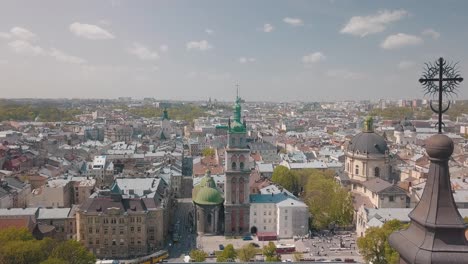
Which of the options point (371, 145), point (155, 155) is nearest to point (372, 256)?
point (371, 145)

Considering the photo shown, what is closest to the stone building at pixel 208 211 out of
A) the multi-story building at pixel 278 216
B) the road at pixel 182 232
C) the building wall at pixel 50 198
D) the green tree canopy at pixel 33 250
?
the road at pixel 182 232

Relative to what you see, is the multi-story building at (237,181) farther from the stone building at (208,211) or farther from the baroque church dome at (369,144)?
the baroque church dome at (369,144)

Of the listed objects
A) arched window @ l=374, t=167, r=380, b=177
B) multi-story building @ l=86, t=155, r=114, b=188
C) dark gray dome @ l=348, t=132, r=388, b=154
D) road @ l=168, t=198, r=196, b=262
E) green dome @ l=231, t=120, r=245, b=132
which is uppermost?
green dome @ l=231, t=120, r=245, b=132

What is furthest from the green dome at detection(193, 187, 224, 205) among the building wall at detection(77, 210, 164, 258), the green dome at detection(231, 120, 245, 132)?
the green dome at detection(231, 120, 245, 132)

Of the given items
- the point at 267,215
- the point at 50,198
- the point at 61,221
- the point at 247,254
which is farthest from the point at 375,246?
the point at 50,198

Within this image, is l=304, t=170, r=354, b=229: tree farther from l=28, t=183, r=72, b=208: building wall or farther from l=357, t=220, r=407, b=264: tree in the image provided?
l=28, t=183, r=72, b=208: building wall

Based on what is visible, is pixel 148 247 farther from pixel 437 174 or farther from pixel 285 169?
pixel 437 174
